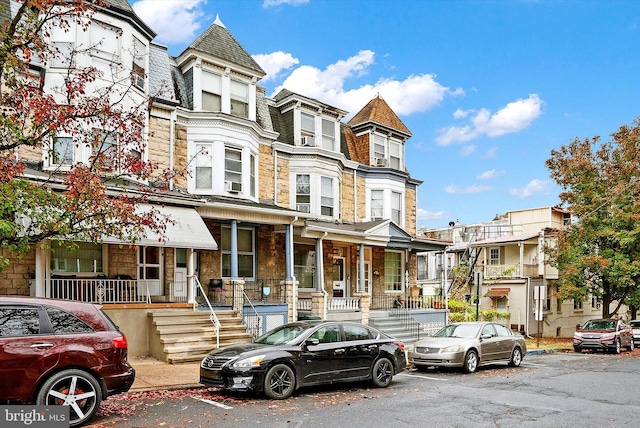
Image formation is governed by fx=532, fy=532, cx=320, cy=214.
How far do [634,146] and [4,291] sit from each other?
27.7 meters

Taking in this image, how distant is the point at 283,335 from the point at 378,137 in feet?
55.4

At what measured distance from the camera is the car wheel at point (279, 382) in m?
10.0

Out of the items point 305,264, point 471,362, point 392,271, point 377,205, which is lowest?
point 471,362

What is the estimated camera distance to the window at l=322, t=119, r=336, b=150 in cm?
2411

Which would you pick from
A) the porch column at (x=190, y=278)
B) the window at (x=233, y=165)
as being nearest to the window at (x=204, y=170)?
the window at (x=233, y=165)

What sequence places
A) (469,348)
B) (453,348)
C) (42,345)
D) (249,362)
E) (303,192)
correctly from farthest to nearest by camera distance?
(303,192)
(469,348)
(453,348)
(249,362)
(42,345)

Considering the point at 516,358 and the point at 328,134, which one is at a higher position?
the point at 328,134

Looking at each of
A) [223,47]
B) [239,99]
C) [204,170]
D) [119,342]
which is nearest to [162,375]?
[119,342]

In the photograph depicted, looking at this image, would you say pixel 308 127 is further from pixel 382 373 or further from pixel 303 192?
pixel 382 373

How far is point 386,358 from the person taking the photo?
40.0 feet

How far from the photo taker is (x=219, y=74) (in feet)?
65.7

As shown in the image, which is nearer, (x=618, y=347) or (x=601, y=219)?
(x=618, y=347)

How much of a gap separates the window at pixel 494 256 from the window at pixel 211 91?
24088mm

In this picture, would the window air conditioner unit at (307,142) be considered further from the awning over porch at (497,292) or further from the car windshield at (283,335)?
the awning over porch at (497,292)
